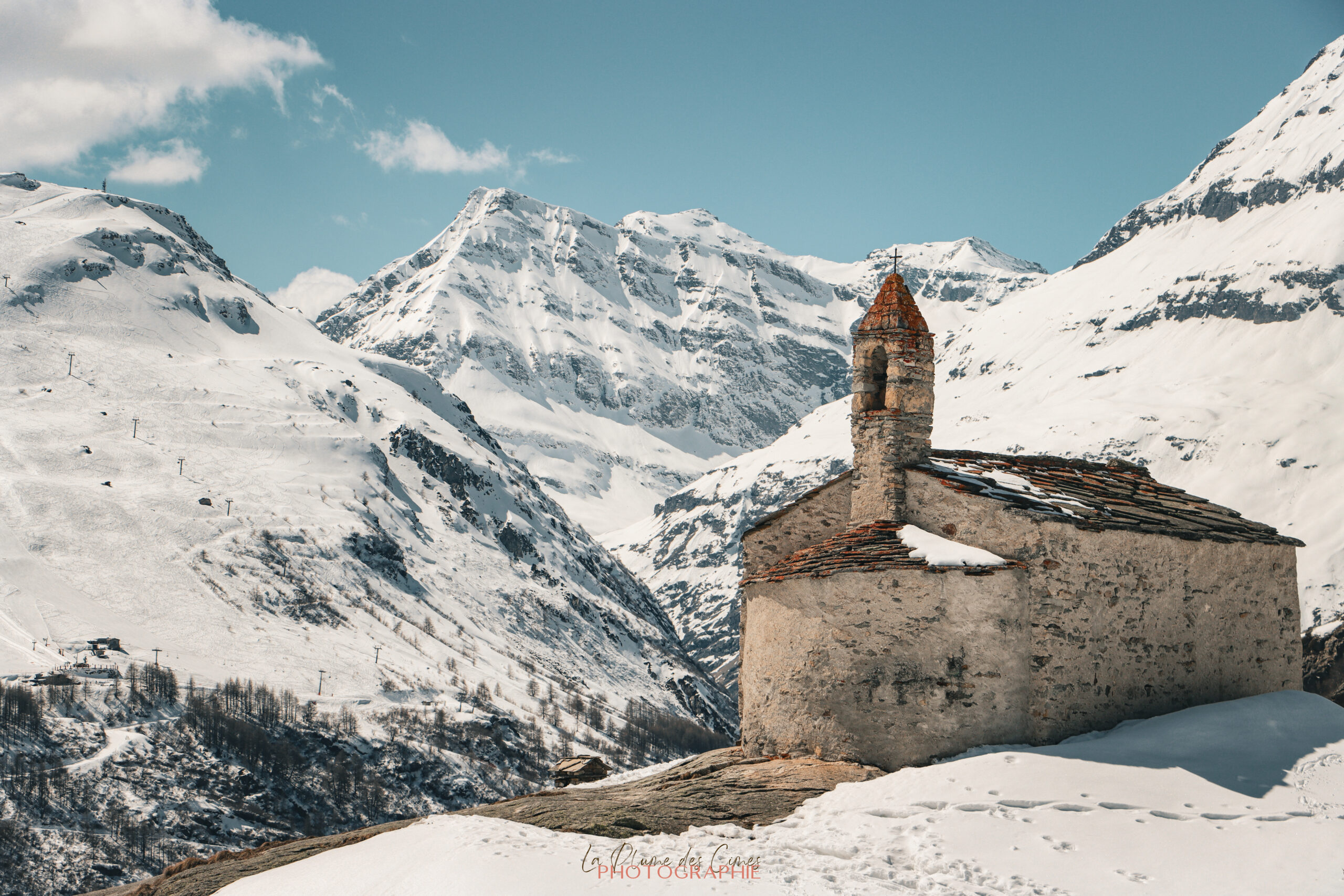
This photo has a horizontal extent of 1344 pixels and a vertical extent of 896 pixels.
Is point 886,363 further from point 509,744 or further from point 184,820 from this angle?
point 509,744

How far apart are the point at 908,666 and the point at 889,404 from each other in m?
6.60

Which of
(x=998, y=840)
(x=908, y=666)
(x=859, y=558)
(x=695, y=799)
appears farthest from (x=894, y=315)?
(x=998, y=840)

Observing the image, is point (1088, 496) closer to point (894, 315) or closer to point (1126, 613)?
point (1126, 613)

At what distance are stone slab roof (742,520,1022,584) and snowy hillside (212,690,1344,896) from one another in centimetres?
385

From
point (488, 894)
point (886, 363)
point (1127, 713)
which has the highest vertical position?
point (886, 363)

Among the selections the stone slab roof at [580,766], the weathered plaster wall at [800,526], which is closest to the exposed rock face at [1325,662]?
the weathered plaster wall at [800,526]

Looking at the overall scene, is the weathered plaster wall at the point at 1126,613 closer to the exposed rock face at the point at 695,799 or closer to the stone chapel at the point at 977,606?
the stone chapel at the point at 977,606

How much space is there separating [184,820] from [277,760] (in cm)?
2216

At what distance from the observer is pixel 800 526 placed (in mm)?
29797

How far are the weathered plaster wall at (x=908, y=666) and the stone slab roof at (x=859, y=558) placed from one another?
14 centimetres

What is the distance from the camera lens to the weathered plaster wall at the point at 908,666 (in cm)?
2278

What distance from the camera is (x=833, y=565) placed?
24.2 metres

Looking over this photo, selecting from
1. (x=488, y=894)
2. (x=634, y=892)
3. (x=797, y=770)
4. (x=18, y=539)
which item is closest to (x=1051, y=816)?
(x=797, y=770)

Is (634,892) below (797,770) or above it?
below
